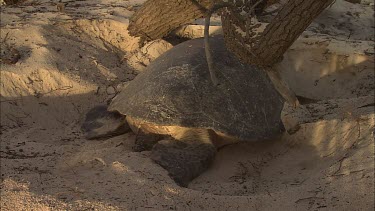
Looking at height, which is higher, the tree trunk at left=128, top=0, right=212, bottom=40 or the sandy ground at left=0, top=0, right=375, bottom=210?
the tree trunk at left=128, top=0, right=212, bottom=40

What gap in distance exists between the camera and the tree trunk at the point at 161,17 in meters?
4.52

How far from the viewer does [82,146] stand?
346 centimetres

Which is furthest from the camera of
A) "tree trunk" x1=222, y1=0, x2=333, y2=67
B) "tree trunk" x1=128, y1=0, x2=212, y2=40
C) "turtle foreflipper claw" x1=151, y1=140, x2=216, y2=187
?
"tree trunk" x1=128, y1=0, x2=212, y2=40

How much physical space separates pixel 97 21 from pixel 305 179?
9.82 ft

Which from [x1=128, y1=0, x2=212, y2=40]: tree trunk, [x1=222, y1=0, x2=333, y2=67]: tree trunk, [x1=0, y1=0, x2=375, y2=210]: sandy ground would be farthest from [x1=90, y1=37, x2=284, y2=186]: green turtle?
[x1=128, y1=0, x2=212, y2=40]: tree trunk

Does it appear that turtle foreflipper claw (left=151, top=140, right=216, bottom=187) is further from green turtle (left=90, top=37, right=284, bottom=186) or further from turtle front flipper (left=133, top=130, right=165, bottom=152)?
turtle front flipper (left=133, top=130, right=165, bottom=152)

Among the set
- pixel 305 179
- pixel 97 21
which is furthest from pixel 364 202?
pixel 97 21

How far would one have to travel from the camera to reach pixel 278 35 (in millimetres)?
2586

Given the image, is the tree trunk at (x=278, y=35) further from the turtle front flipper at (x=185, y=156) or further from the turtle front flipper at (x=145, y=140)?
the turtle front flipper at (x=145, y=140)

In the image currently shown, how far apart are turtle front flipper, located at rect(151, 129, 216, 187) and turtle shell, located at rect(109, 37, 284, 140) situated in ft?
0.50

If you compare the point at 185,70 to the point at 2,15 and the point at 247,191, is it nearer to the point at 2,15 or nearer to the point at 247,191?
the point at 247,191

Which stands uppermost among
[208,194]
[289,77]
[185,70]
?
[185,70]

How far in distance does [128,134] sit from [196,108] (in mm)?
690

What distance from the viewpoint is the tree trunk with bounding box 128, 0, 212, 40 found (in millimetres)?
4520
